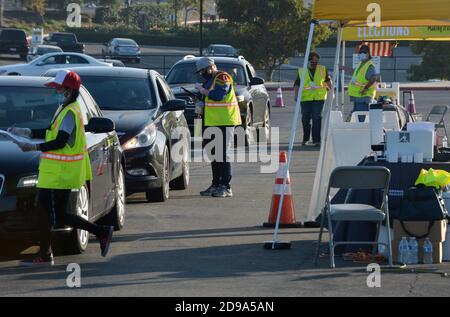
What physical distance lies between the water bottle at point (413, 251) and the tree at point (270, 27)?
134 feet

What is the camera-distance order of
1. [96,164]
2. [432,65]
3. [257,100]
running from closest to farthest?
[96,164] < [257,100] < [432,65]

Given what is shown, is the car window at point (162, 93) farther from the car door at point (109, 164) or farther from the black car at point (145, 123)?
the car door at point (109, 164)

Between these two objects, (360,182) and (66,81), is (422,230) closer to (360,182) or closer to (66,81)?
(360,182)

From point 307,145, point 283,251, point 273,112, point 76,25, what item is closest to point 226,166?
point 283,251

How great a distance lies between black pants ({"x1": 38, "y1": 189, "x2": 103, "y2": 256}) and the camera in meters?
10.1

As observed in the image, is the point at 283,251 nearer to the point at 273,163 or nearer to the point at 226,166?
the point at 226,166

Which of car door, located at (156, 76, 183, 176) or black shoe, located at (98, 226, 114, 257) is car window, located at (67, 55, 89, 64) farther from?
black shoe, located at (98, 226, 114, 257)

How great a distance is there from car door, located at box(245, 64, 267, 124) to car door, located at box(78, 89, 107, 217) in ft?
39.6

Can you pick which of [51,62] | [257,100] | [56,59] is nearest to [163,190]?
[257,100]

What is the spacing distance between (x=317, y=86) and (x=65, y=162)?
13.4 m

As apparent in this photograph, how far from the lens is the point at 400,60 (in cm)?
7200

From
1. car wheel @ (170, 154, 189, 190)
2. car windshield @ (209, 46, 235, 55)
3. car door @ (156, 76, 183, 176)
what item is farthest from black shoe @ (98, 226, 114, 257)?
A: car windshield @ (209, 46, 235, 55)

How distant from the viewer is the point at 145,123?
584 inches

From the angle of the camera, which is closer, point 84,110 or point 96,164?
point 96,164
